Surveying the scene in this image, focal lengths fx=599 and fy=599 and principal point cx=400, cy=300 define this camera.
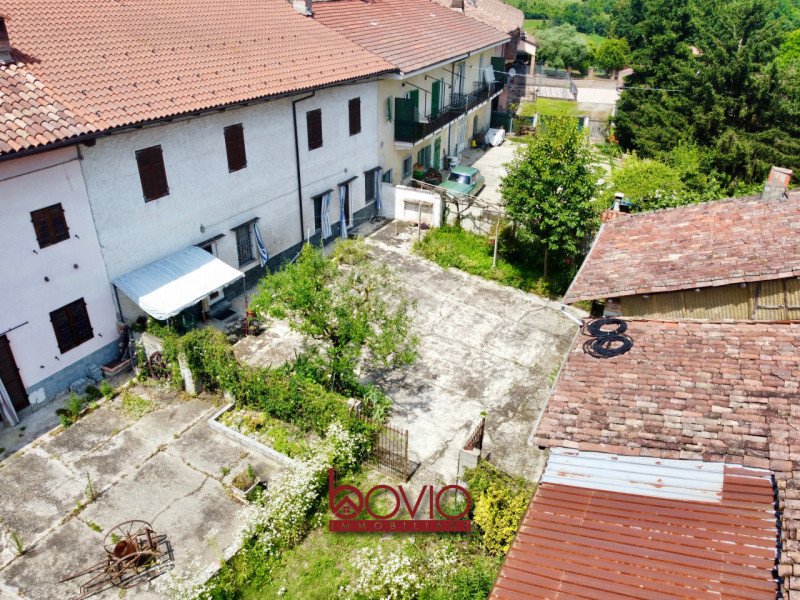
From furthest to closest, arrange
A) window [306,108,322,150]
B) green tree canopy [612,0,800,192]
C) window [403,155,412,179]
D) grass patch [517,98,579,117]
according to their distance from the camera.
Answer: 1. grass patch [517,98,579,117]
2. window [403,155,412,179]
3. green tree canopy [612,0,800,192]
4. window [306,108,322,150]

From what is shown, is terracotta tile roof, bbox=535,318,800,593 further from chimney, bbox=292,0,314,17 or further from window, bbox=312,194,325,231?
chimney, bbox=292,0,314,17

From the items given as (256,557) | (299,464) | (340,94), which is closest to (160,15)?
(340,94)

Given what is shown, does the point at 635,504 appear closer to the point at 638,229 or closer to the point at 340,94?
the point at 638,229

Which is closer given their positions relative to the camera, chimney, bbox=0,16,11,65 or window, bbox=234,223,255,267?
chimney, bbox=0,16,11,65

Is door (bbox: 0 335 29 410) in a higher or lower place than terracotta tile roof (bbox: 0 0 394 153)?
lower

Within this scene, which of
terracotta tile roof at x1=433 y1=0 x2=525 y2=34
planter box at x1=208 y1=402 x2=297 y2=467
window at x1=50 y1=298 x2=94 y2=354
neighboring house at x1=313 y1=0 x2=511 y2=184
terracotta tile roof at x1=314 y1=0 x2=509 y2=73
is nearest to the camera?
planter box at x1=208 y1=402 x2=297 y2=467

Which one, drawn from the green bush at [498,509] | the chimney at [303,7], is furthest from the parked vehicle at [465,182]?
the green bush at [498,509]

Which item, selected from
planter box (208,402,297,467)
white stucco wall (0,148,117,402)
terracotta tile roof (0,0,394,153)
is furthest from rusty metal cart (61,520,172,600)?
terracotta tile roof (0,0,394,153)
